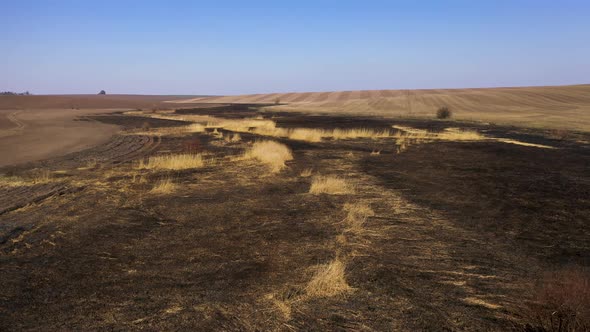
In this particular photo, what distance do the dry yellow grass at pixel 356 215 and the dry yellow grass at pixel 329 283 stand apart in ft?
6.65

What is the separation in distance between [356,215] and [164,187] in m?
5.45

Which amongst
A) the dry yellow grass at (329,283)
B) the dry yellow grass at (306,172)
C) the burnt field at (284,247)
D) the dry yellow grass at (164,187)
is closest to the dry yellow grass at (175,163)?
the burnt field at (284,247)

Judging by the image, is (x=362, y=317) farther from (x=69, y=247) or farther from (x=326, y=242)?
(x=69, y=247)

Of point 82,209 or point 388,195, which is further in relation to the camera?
point 388,195

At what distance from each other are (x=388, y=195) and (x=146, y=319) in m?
7.35

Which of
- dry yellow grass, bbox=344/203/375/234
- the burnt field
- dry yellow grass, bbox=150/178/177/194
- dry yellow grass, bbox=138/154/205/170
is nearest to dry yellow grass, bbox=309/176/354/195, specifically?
the burnt field

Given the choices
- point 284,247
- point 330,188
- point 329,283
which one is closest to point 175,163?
point 330,188

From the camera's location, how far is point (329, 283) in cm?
516

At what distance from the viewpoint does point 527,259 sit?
6141mm

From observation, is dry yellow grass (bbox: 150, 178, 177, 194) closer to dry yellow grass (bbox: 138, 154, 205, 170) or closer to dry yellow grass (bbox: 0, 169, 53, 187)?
dry yellow grass (bbox: 138, 154, 205, 170)

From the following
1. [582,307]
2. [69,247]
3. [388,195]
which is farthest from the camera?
[388,195]

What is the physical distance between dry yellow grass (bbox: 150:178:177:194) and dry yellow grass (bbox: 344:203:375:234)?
4.86 m

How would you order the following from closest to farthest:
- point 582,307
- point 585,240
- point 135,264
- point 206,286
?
point 582,307 → point 206,286 → point 135,264 → point 585,240

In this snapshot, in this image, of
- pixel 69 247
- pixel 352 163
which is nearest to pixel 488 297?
pixel 69 247
